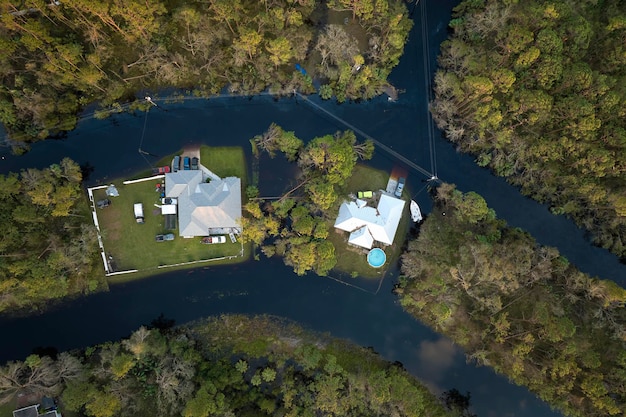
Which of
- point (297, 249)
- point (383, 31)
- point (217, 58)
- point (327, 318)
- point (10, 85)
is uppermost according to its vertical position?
point (383, 31)

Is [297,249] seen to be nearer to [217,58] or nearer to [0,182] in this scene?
[217,58]

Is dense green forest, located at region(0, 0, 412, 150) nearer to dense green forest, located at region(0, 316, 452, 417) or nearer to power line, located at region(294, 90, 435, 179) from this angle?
power line, located at region(294, 90, 435, 179)

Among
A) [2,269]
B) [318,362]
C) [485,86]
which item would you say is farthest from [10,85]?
[485,86]

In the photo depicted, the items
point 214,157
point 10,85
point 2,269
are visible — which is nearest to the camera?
point 2,269

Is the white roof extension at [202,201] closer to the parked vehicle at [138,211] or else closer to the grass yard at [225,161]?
the grass yard at [225,161]

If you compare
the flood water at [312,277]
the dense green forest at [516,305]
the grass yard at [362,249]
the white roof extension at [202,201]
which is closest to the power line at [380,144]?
the flood water at [312,277]
